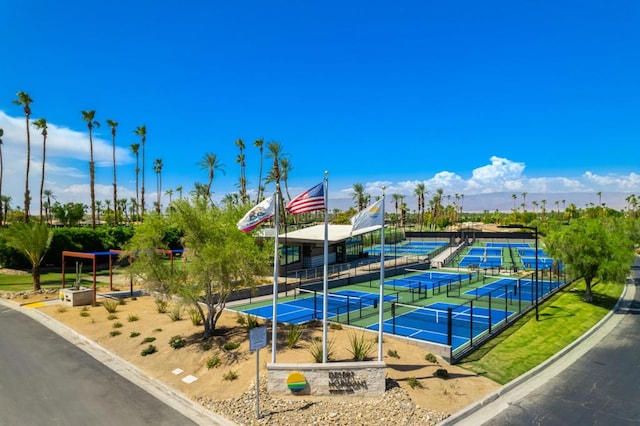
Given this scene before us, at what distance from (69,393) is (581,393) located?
756 inches

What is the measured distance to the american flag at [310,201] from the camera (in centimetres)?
1313

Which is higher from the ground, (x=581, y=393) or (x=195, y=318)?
(x=195, y=318)

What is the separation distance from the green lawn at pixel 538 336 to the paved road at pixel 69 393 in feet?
40.1

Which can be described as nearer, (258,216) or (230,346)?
(258,216)

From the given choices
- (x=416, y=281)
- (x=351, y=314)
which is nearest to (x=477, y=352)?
(x=351, y=314)

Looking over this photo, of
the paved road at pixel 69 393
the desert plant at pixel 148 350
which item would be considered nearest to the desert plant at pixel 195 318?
the desert plant at pixel 148 350

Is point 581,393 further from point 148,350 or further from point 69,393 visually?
point 69,393

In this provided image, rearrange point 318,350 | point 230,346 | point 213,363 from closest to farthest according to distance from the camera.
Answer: point 318,350
point 213,363
point 230,346

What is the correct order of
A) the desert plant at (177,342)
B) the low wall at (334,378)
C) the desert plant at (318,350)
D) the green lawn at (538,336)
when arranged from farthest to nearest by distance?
1. the desert plant at (177,342)
2. the green lawn at (538,336)
3. the desert plant at (318,350)
4. the low wall at (334,378)

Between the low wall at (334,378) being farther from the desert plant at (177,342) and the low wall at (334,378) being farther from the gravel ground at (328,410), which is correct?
the desert plant at (177,342)

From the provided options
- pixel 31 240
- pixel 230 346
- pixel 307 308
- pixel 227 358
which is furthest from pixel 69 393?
pixel 31 240

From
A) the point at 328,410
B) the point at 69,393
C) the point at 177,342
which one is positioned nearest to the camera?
the point at 328,410

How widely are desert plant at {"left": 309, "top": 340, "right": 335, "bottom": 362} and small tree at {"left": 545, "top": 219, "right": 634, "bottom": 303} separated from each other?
23.0 m

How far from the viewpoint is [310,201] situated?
1323cm
